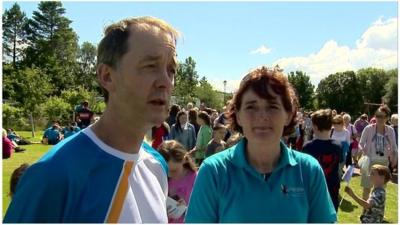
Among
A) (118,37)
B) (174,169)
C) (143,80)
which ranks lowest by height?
(174,169)

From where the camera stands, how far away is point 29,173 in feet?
5.29

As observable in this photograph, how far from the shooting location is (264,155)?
9.11 feet

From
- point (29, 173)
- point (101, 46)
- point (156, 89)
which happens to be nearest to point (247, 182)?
point (156, 89)

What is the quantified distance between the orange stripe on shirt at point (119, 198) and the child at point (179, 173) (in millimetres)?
2797

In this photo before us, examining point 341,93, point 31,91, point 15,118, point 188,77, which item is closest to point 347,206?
point 15,118

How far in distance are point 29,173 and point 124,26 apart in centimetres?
73

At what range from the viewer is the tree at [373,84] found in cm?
7871

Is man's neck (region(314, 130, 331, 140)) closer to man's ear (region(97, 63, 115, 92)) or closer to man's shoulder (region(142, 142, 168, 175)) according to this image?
man's shoulder (region(142, 142, 168, 175))

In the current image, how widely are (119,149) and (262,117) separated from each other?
3.56 ft

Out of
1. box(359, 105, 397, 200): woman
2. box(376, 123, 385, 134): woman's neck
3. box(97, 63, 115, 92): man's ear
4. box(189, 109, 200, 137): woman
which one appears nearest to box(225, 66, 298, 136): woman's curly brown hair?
box(97, 63, 115, 92): man's ear

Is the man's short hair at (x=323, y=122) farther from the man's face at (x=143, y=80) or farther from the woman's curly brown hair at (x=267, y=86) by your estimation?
the man's face at (x=143, y=80)

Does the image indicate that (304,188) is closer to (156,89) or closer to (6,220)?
(156,89)

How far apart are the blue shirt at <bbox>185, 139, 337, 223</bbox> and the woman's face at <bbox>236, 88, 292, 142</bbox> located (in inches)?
6.5

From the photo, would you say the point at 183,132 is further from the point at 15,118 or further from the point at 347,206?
the point at 15,118
